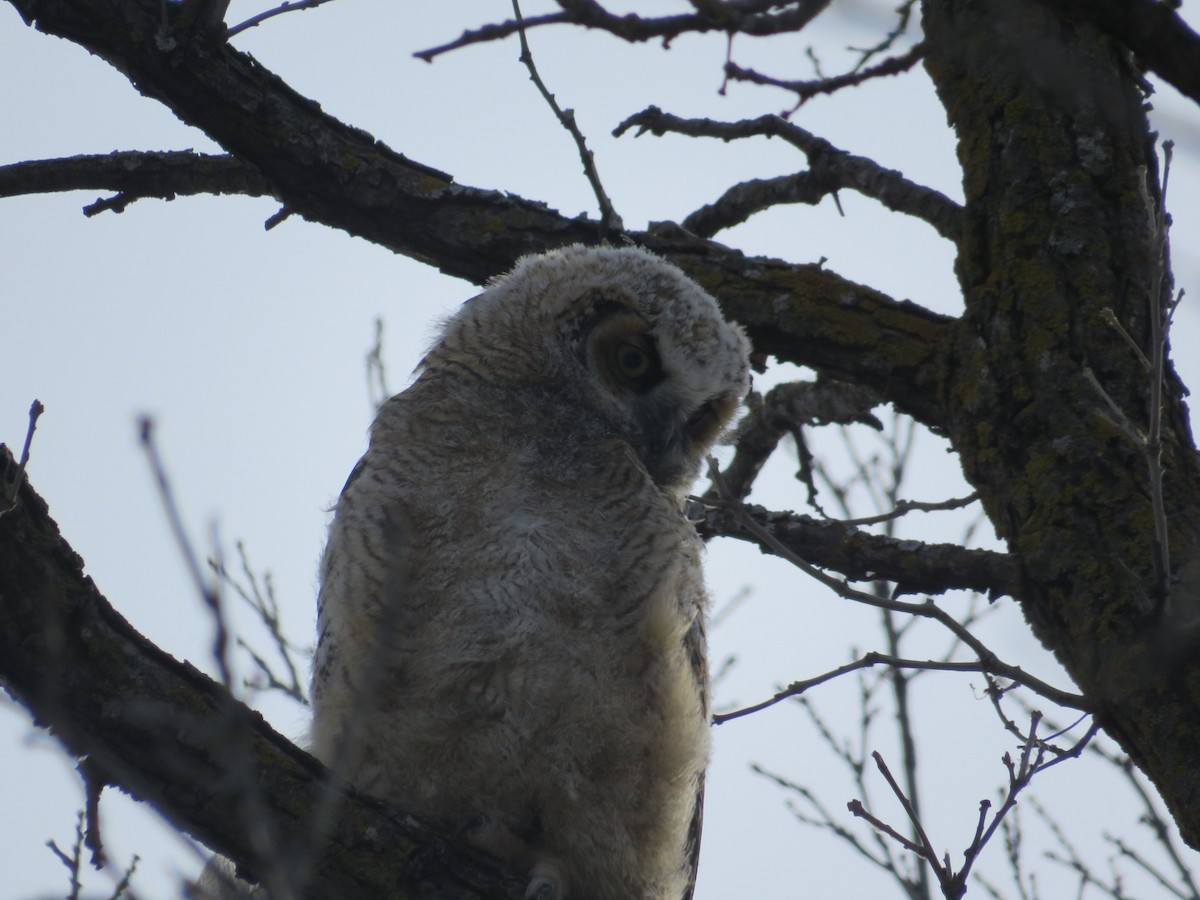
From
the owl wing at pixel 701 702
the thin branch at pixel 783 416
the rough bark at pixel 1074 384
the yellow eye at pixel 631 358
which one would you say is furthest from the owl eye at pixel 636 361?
the rough bark at pixel 1074 384

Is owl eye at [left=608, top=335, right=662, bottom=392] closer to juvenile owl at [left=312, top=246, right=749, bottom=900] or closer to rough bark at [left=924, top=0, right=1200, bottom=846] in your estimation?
juvenile owl at [left=312, top=246, right=749, bottom=900]

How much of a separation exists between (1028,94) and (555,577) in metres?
1.87

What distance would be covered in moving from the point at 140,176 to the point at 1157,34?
3.65 metres

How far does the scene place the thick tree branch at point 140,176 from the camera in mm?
4289

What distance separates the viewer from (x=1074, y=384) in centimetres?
317

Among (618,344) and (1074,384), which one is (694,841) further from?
(1074,384)

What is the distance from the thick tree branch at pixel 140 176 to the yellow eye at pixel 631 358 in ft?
4.30

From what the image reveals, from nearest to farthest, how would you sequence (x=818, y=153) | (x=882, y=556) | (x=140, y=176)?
1. (x=882, y=556)
2. (x=818, y=153)
3. (x=140, y=176)

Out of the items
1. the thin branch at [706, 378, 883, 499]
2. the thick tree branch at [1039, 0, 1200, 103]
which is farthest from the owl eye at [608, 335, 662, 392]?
the thick tree branch at [1039, 0, 1200, 103]

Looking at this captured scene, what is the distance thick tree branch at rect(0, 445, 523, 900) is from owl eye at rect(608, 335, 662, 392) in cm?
208

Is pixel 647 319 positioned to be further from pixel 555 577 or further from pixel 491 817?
pixel 491 817

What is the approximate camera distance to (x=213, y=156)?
4.48 metres

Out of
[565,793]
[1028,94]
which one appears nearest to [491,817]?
[565,793]

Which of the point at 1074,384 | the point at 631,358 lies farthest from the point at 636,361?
the point at 1074,384
